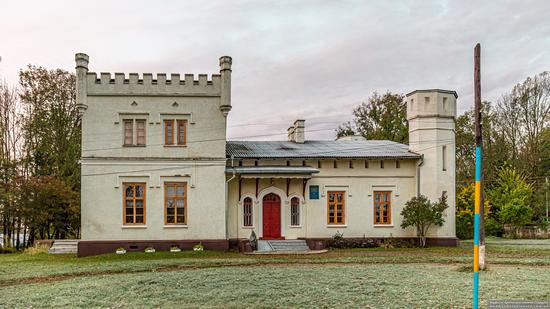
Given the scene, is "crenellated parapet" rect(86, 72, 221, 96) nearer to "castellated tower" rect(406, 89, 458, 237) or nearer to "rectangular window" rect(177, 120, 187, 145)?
"rectangular window" rect(177, 120, 187, 145)

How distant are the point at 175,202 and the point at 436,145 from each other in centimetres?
1278

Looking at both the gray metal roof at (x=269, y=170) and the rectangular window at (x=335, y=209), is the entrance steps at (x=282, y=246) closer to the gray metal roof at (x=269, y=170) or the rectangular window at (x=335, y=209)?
the rectangular window at (x=335, y=209)

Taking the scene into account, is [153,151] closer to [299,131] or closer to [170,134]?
[170,134]

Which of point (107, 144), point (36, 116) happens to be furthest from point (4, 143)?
point (107, 144)

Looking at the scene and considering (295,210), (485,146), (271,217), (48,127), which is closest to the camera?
(271,217)

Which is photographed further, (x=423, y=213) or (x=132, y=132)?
(x=423, y=213)

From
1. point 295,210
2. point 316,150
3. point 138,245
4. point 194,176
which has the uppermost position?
point 316,150

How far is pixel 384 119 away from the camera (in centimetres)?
4831

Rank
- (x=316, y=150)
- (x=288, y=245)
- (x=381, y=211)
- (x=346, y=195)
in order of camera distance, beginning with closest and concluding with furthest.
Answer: (x=288, y=245) < (x=346, y=195) < (x=381, y=211) < (x=316, y=150)

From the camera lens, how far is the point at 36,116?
3341 centimetres

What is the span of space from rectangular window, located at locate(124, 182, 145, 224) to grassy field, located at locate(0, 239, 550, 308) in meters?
2.36

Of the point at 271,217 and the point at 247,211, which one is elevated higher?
the point at 247,211

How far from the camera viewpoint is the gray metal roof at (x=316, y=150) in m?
25.8

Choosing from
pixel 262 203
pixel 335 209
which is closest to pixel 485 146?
pixel 335 209
